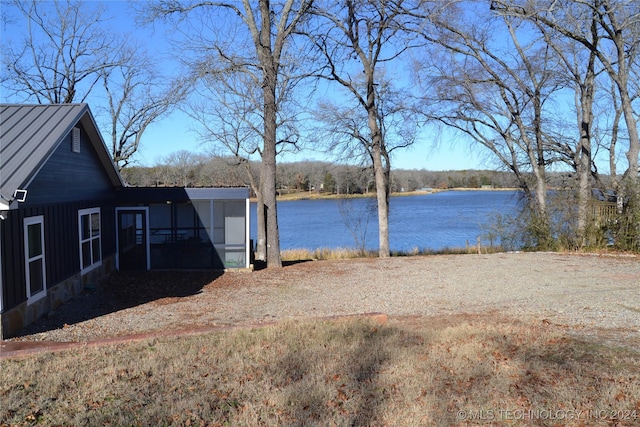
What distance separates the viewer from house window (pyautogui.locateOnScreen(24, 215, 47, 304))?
796cm

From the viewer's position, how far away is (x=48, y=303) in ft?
28.8

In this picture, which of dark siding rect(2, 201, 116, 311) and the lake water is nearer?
dark siding rect(2, 201, 116, 311)

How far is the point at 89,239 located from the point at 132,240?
2.34 metres

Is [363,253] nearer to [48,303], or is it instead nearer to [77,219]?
[77,219]

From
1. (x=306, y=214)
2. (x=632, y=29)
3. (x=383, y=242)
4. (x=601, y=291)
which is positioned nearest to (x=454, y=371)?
(x=601, y=291)

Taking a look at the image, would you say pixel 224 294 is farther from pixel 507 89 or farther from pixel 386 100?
pixel 507 89

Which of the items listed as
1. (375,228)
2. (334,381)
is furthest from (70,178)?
(375,228)

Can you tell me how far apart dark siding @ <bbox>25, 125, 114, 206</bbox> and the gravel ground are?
6.61 feet

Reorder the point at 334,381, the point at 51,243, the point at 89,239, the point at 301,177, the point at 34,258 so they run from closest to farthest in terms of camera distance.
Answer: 1. the point at 334,381
2. the point at 34,258
3. the point at 51,243
4. the point at 89,239
5. the point at 301,177

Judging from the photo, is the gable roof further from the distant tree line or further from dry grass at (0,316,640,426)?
the distant tree line

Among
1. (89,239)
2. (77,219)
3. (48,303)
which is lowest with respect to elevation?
(48,303)

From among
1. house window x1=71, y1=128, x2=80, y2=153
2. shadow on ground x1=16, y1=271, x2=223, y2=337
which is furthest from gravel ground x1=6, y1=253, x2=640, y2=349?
house window x1=71, y1=128, x2=80, y2=153

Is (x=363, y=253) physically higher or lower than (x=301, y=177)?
lower

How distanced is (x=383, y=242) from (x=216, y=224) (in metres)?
6.95
